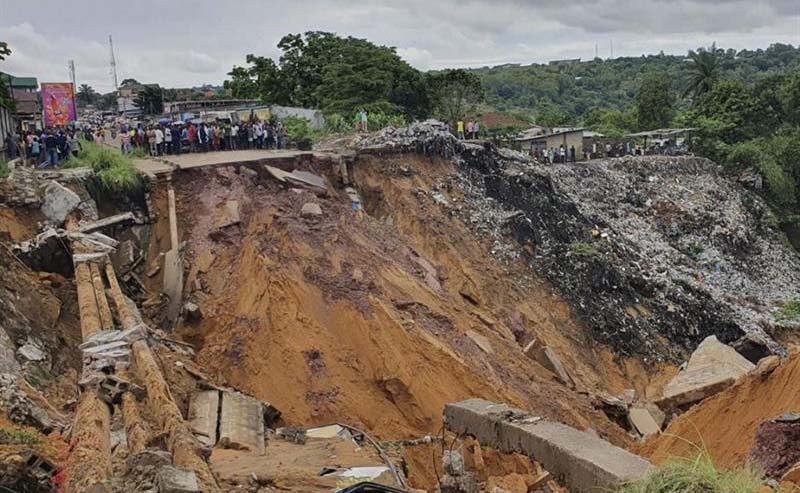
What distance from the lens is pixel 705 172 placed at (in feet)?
107

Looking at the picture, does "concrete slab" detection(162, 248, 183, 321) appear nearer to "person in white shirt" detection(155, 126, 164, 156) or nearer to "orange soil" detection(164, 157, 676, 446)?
"orange soil" detection(164, 157, 676, 446)

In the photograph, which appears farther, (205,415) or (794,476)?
(205,415)

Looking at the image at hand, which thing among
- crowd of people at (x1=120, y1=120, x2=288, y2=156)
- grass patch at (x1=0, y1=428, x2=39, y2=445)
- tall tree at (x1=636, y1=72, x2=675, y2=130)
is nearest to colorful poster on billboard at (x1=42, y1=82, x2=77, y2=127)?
crowd of people at (x1=120, y1=120, x2=288, y2=156)

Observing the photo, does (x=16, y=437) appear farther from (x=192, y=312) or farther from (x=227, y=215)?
(x=227, y=215)

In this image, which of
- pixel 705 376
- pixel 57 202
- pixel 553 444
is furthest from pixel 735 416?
pixel 57 202

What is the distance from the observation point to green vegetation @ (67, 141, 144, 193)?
15.5m

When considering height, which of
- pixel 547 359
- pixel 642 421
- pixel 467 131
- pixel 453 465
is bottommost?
pixel 642 421

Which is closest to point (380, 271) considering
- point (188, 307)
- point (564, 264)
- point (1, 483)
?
point (188, 307)

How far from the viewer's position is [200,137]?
20.1 m

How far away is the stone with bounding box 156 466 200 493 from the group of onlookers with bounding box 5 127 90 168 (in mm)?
12931

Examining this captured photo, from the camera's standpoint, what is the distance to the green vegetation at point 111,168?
15469mm

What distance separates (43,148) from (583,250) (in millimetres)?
13084

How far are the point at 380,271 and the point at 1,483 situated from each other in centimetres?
982

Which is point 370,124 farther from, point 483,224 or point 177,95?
point 177,95
